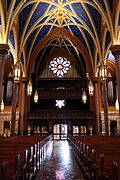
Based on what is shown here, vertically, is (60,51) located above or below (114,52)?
above

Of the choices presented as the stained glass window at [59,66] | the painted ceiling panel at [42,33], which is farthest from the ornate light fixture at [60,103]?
the painted ceiling panel at [42,33]

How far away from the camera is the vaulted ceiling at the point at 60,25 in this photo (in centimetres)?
1490

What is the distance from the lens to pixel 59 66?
29.9 m

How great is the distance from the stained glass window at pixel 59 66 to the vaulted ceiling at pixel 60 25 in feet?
7.00

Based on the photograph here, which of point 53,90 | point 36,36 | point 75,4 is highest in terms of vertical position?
point 75,4

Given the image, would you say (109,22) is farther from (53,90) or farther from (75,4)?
(53,90)

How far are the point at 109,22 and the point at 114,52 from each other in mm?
2714

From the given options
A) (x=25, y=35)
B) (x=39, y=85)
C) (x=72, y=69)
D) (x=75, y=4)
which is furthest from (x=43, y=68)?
(x=75, y=4)

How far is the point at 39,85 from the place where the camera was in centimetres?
3002

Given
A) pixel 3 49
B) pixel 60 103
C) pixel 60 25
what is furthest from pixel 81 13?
pixel 60 103

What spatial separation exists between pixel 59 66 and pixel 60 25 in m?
7.89

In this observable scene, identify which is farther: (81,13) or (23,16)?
(81,13)

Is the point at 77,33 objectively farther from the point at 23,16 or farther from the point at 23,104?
the point at 23,104

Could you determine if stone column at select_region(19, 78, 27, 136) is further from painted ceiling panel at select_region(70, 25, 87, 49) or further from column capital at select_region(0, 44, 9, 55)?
column capital at select_region(0, 44, 9, 55)
